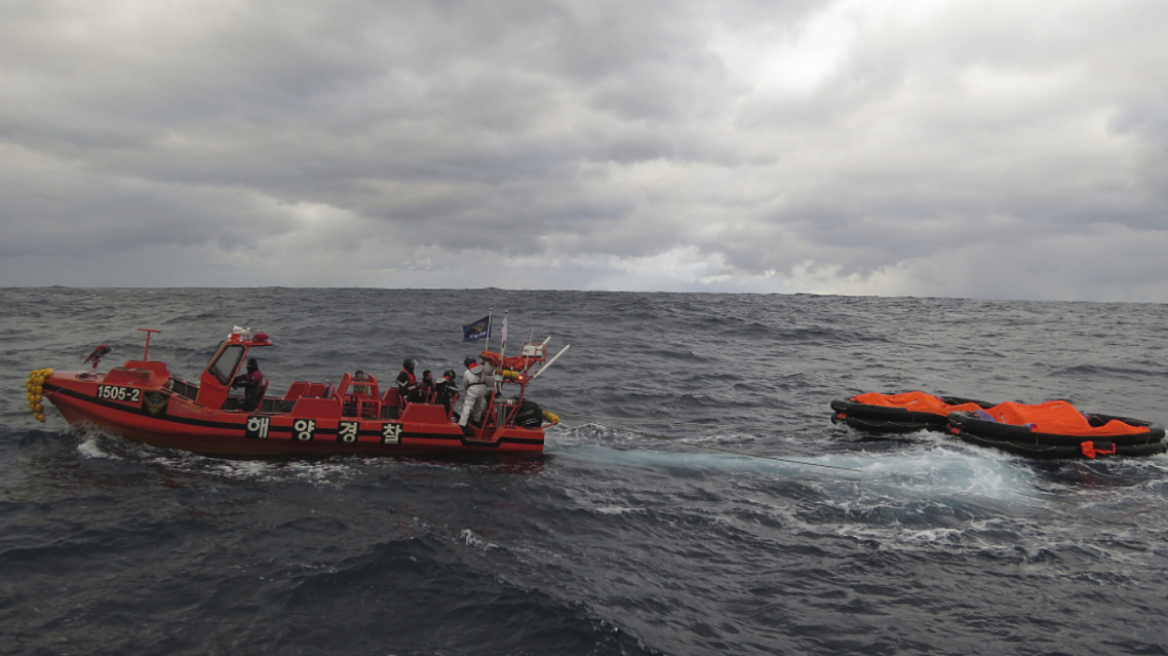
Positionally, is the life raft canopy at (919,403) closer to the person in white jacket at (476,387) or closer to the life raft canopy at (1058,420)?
the life raft canopy at (1058,420)

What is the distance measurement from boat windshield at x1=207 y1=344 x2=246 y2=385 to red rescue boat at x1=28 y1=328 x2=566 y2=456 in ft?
0.08

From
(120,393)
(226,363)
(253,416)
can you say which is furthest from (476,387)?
(120,393)

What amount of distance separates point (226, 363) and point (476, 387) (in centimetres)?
587

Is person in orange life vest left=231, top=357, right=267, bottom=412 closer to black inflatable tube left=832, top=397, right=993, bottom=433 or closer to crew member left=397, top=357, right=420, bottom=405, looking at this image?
crew member left=397, top=357, right=420, bottom=405

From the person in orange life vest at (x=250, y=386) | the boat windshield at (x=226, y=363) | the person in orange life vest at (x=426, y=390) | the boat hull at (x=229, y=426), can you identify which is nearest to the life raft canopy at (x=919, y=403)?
the person in orange life vest at (x=426, y=390)

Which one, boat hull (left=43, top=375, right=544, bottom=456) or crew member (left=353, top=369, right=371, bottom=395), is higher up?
crew member (left=353, top=369, right=371, bottom=395)

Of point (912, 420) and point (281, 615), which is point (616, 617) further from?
point (912, 420)

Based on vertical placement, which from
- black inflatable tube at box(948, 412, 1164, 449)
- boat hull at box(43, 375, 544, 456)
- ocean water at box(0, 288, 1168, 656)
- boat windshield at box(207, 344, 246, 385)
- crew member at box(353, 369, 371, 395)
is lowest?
ocean water at box(0, 288, 1168, 656)

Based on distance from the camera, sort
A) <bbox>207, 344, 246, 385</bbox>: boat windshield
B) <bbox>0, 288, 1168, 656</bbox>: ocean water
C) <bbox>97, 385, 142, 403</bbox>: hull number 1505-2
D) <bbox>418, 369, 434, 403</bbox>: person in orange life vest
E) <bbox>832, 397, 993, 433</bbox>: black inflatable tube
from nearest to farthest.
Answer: <bbox>0, 288, 1168, 656</bbox>: ocean water < <bbox>97, 385, 142, 403</bbox>: hull number 1505-2 < <bbox>207, 344, 246, 385</bbox>: boat windshield < <bbox>418, 369, 434, 403</bbox>: person in orange life vest < <bbox>832, 397, 993, 433</bbox>: black inflatable tube

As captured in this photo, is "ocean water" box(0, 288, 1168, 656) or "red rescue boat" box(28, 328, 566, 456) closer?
"ocean water" box(0, 288, 1168, 656)

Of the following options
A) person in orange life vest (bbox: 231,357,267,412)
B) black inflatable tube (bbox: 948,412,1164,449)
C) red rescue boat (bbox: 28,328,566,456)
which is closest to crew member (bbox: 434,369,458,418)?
red rescue boat (bbox: 28,328,566,456)

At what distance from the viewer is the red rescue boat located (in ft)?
45.8

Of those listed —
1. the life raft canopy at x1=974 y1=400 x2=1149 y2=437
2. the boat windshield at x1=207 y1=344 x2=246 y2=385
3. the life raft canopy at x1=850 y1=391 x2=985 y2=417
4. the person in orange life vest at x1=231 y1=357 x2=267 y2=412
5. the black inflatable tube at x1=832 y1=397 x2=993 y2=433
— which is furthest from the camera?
the life raft canopy at x1=850 y1=391 x2=985 y2=417

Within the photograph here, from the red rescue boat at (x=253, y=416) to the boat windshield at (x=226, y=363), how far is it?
24 mm
